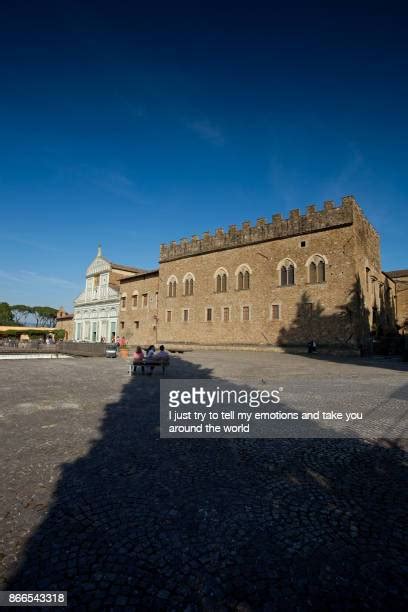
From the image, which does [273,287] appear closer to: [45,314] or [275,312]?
[275,312]

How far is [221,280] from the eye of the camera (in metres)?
30.7

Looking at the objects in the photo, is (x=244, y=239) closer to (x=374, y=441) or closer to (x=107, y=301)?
(x=107, y=301)

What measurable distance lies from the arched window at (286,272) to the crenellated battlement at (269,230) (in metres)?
2.30

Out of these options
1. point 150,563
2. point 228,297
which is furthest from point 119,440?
point 228,297

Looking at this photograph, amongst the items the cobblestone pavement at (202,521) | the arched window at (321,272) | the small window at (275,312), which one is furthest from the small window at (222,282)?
the cobblestone pavement at (202,521)

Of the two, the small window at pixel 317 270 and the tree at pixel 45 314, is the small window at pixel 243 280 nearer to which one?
the small window at pixel 317 270

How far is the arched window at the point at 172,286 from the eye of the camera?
112 ft

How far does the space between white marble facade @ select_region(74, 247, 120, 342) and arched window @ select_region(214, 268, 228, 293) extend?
1567 centimetres

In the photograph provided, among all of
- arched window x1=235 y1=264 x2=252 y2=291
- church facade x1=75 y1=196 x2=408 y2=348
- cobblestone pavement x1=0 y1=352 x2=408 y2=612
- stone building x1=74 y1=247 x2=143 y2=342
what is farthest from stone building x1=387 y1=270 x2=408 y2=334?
cobblestone pavement x1=0 y1=352 x2=408 y2=612

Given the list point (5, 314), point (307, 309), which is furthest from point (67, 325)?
point (307, 309)

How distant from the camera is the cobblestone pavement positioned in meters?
2.06

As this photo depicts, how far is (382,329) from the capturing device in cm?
2731

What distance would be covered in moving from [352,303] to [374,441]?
19773mm

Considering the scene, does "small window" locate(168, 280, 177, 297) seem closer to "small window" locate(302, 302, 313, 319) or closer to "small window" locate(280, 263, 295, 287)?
"small window" locate(280, 263, 295, 287)
